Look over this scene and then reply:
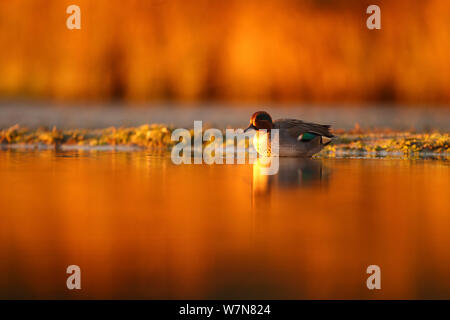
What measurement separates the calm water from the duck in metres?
1.90

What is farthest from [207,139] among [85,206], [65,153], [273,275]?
[273,275]

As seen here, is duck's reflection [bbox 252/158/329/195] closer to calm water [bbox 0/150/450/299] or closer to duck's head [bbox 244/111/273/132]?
calm water [bbox 0/150/450/299]

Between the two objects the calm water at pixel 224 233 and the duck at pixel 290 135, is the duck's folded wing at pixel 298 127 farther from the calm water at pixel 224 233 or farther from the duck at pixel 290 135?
the calm water at pixel 224 233

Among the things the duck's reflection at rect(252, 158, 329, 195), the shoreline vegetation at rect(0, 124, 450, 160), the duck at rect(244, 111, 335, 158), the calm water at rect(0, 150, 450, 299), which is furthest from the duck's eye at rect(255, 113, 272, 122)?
the calm water at rect(0, 150, 450, 299)

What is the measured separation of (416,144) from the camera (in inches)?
455

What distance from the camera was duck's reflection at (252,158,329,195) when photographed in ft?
23.1

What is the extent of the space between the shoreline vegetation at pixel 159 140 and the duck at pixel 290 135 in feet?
3.17

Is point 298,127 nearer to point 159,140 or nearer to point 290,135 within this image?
point 290,135

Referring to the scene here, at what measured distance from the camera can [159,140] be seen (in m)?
13.0

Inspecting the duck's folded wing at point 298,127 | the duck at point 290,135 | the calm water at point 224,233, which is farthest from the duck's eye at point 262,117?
the calm water at point 224,233

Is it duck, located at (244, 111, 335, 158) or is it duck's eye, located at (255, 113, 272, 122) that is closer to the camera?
duck, located at (244, 111, 335, 158)

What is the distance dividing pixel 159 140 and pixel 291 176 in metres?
5.69

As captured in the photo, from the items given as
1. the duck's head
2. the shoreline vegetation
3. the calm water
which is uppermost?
the duck's head

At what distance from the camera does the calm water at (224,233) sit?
324 centimetres
